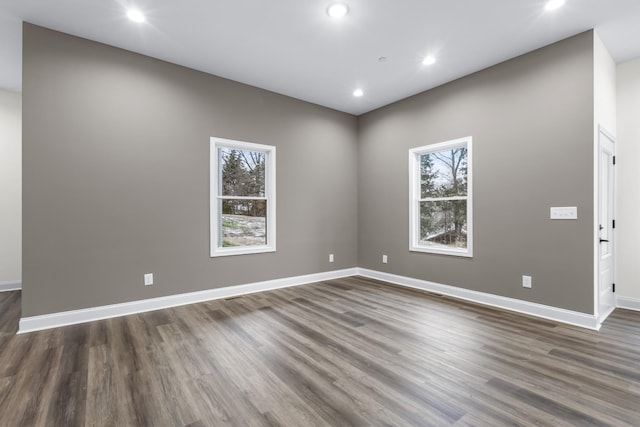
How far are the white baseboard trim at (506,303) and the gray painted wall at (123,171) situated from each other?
2.05 m

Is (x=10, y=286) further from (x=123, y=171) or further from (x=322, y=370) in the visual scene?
(x=322, y=370)

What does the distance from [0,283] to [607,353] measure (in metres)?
7.51

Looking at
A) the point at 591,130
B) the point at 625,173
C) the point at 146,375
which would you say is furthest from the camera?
the point at 625,173

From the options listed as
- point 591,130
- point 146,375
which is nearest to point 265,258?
point 146,375

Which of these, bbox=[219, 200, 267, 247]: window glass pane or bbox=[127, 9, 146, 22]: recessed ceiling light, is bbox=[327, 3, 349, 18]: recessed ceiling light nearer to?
bbox=[127, 9, 146, 22]: recessed ceiling light

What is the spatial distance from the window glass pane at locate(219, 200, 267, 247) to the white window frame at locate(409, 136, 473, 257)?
2.39 m

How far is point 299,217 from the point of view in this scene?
4973 millimetres

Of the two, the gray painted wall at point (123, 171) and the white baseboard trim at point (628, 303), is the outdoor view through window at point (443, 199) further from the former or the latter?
the gray painted wall at point (123, 171)

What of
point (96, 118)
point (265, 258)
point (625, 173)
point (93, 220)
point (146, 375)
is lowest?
point (146, 375)

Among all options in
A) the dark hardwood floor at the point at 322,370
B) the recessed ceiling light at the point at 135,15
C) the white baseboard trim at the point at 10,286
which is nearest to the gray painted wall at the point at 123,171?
the dark hardwood floor at the point at 322,370

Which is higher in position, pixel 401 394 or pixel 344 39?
pixel 344 39

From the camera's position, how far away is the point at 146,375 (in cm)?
216

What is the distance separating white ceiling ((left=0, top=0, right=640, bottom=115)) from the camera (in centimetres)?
275

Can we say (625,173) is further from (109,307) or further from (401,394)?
(109,307)
